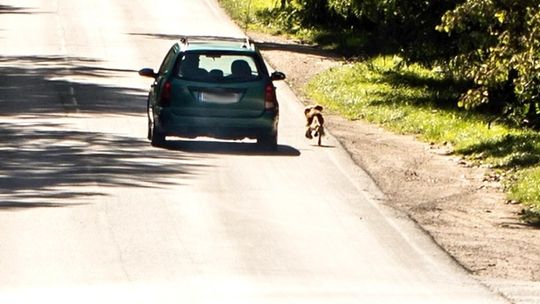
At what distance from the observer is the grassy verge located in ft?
80.9

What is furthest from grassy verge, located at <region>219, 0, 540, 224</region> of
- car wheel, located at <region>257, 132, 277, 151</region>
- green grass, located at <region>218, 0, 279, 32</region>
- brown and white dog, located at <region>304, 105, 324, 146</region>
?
green grass, located at <region>218, 0, 279, 32</region>

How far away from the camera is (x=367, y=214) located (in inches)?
777

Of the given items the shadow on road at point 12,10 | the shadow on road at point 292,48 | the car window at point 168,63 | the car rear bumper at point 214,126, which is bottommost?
the shadow on road at point 12,10

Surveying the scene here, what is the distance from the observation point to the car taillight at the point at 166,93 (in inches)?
995

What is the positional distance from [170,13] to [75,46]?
13.0 metres

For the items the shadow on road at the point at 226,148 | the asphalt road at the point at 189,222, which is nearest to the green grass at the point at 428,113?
the asphalt road at the point at 189,222

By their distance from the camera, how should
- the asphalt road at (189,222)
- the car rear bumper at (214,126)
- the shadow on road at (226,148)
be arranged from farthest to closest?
the shadow on road at (226,148)
the car rear bumper at (214,126)
the asphalt road at (189,222)

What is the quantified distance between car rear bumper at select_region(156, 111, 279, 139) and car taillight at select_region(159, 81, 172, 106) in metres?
0.16

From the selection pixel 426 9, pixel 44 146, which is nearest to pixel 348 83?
pixel 426 9

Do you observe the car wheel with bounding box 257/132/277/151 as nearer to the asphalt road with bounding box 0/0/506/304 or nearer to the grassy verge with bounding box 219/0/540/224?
the asphalt road with bounding box 0/0/506/304

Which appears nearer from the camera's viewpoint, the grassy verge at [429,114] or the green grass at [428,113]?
the grassy verge at [429,114]

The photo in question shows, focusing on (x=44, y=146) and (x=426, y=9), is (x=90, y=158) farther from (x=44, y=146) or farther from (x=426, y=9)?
(x=426, y=9)

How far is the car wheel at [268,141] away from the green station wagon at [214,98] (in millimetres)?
61

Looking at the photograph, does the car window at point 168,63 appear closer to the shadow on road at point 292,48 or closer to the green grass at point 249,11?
the shadow on road at point 292,48
